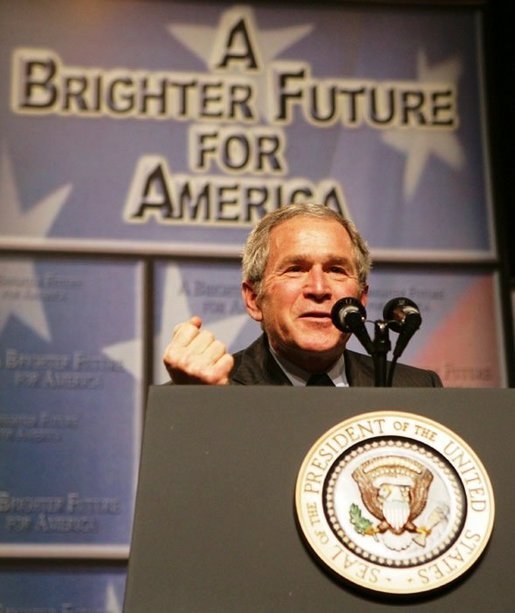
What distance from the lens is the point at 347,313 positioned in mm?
1464

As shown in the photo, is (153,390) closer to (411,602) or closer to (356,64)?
(411,602)

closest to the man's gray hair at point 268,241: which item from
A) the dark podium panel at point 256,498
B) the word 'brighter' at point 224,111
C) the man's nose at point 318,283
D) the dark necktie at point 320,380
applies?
the man's nose at point 318,283

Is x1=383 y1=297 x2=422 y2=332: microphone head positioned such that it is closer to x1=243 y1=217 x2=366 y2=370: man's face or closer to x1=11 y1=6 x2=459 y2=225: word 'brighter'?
x1=243 y1=217 x2=366 y2=370: man's face

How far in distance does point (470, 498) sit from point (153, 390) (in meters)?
0.41

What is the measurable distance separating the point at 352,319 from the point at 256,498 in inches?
14.0

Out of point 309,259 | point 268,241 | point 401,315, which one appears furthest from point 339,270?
point 401,315

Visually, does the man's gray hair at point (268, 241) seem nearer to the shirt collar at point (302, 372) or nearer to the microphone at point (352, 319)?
the shirt collar at point (302, 372)

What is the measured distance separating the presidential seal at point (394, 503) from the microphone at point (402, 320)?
21 centimetres

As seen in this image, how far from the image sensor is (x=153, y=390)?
1.28 m

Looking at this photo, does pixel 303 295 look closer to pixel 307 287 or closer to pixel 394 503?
pixel 307 287

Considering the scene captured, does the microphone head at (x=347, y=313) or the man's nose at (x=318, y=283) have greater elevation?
the man's nose at (x=318, y=283)

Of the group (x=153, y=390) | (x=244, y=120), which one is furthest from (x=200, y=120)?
(x=153, y=390)

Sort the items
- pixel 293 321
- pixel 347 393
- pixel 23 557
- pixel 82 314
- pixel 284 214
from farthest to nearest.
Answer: pixel 82 314 < pixel 23 557 < pixel 284 214 < pixel 293 321 < pixel 347 393

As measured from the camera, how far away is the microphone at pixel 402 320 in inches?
56.5
